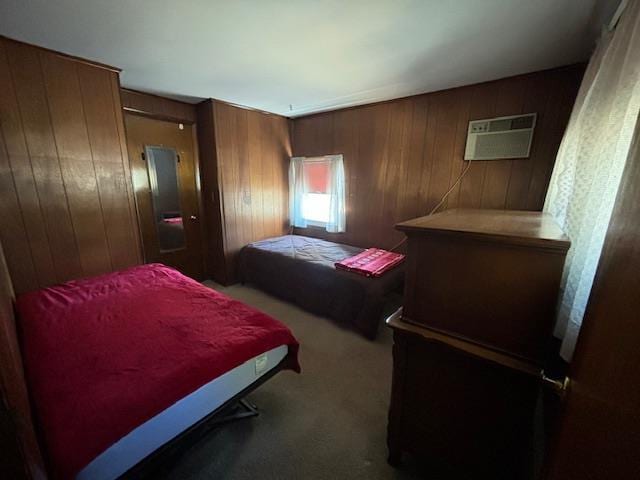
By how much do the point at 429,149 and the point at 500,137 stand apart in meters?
0.63

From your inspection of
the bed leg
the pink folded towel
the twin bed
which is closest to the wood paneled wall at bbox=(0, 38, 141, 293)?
the twin bed

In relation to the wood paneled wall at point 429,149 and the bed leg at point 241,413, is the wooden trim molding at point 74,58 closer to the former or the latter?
the wood paneled wall at point 429,149

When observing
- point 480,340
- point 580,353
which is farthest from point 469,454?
point 580,353

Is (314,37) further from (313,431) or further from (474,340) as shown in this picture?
(313,431)

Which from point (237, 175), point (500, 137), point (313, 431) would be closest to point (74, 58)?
point (237, 175)

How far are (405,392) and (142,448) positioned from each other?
108cm

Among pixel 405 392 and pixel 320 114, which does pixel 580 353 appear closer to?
pixel 405 392

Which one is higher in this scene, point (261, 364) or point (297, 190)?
point (297, 190)

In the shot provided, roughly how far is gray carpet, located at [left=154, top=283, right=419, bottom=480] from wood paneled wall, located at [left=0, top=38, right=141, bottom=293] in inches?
74.9

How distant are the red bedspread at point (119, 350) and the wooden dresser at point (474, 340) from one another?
2.43 ft

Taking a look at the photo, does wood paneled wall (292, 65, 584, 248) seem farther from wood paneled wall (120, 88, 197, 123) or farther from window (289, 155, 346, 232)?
wood paneled wall (120, 88, 197, 123)

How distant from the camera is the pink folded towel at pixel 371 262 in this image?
96.9 inches

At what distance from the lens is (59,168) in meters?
2.02

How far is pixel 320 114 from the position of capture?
3.52 m
